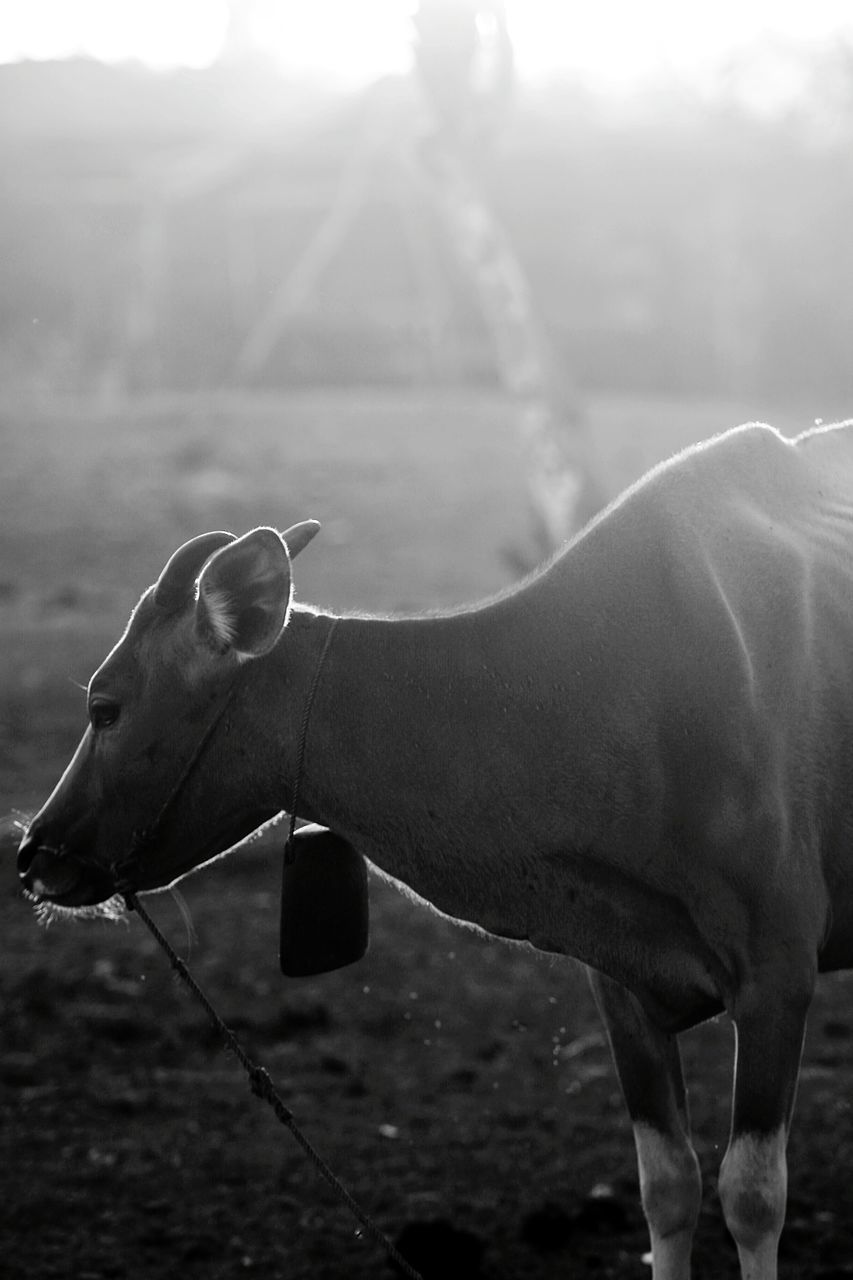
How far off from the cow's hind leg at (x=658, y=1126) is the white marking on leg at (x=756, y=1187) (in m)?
0.34

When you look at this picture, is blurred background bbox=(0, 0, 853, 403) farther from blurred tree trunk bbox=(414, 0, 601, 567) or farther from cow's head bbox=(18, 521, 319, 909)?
cow's head bbox=(18, 521, 319, 909)

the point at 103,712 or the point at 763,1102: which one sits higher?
the point at 103,712

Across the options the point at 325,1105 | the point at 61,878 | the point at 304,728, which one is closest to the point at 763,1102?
the point at 304,728

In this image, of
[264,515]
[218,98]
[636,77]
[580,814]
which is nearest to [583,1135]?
[580,814]

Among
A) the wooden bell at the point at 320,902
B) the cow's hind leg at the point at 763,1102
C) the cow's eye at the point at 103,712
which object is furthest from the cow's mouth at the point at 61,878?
the cow's hind leg at the point at 763,1102

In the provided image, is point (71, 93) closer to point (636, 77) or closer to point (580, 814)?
point (636, 77)

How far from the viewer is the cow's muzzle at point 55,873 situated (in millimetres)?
3566

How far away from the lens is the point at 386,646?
3.64 metres

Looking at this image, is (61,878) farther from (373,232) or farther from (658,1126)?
(373,232)

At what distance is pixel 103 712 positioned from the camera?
3531 millimetres

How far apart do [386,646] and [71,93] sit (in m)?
17.4

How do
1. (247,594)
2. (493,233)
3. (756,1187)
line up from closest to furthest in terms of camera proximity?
(247,594) → (756,1187) → (493,233)

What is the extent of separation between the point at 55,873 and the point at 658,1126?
1548mm

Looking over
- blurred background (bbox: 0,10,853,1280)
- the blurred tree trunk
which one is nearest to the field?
blurred background (bbox: 0,10,853,1280)
